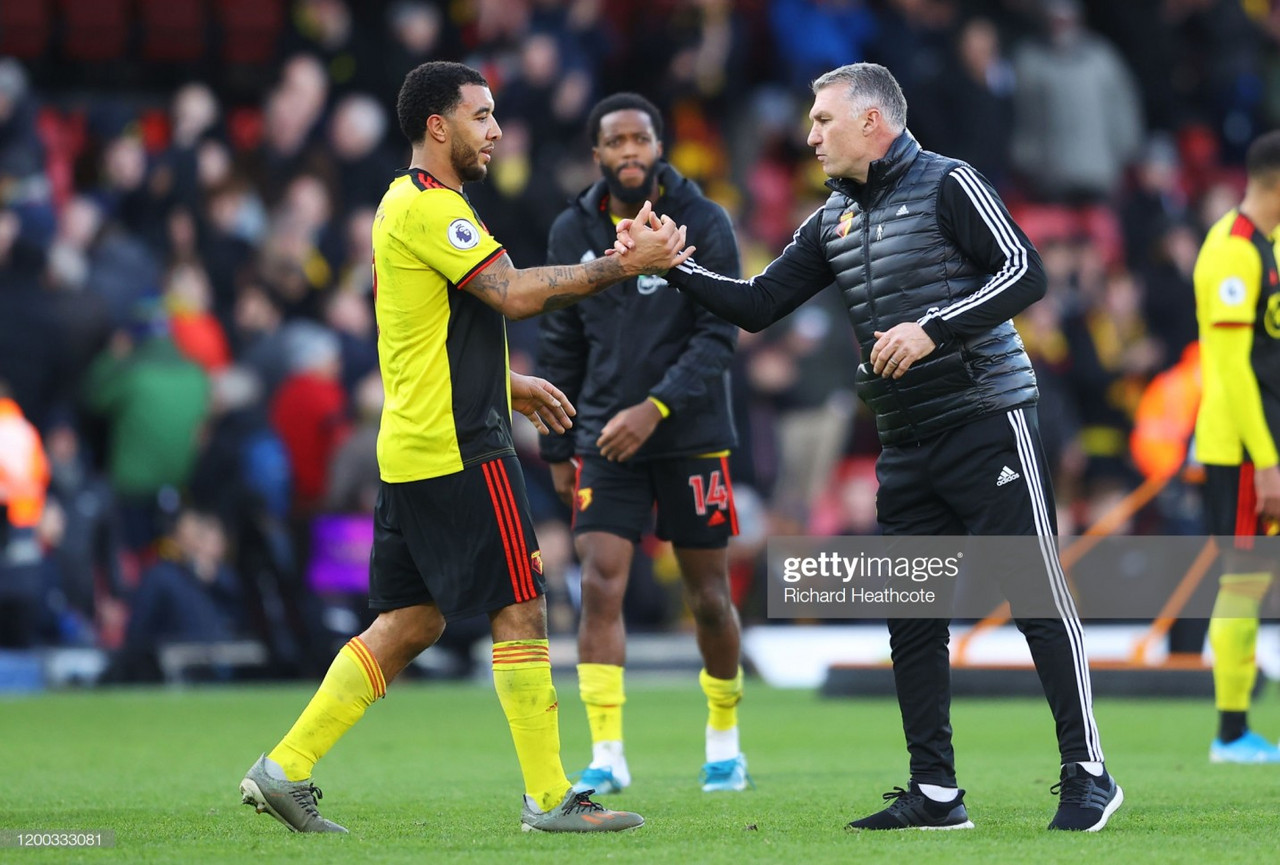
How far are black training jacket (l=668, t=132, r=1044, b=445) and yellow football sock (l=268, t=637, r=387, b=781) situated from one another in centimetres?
183

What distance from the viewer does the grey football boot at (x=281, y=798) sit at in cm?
625

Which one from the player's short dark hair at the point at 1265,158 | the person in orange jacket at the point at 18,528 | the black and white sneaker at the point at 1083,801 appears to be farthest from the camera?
the person in orange jacket at the point at 18,528

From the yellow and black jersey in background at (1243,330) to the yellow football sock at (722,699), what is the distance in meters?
2.49

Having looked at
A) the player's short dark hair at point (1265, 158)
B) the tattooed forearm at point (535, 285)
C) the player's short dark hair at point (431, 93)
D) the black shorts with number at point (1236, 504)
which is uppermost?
the player's short dark hair at point (431, 93)

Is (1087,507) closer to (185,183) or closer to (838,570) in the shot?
(838,570)

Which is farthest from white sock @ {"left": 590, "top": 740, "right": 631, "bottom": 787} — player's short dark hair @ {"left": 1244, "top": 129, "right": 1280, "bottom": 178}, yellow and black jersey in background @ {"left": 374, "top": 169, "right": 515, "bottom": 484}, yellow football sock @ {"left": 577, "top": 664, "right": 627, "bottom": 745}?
player's short dark hair @ {"left": 1244, "top": 129, "right": 1280, "bottom": 178}

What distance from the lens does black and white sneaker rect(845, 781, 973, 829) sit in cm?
638

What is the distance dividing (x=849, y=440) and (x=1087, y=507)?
6.50 feet

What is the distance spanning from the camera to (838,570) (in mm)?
10383

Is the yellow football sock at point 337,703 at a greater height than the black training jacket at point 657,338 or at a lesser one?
lesser

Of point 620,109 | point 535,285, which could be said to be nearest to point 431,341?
point 535,285

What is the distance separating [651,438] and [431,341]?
1.87 meters

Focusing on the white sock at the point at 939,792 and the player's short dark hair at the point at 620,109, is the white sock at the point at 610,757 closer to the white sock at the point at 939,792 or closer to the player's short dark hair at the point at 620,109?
the white sock at the point at 939,792

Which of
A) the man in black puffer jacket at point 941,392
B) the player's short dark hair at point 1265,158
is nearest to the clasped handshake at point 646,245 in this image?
the man in black puffer jacket at point 941,392
